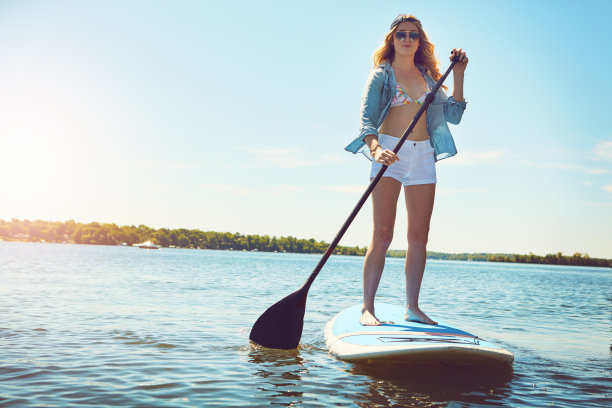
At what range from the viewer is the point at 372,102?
15.4ft

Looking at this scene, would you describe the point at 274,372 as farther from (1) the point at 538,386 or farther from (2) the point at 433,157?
(2) the point at 433,157

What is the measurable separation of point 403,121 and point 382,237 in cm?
113

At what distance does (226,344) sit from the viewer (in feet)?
18.1

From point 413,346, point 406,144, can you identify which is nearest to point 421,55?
point 406,144

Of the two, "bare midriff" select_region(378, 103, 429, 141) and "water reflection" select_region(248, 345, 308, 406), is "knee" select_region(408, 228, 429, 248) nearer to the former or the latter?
"bare midriff" select_region(378, 103, 429, 141)

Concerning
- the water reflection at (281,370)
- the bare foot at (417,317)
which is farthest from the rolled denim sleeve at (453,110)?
the water reflection at (281,370)

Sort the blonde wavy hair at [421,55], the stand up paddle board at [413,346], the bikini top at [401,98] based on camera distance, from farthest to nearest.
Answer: the blonde wavy hair at [421,55]
the bikini top at [401,98]
the stand up paddle board at [413,346]

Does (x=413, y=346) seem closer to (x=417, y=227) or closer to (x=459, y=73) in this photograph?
(x=417, y=227)

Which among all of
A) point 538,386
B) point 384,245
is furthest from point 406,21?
point 538,386

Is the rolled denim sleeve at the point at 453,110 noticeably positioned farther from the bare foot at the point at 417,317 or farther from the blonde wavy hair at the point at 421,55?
the bare foot at the point at 417,317

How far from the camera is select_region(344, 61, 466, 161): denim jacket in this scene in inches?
185

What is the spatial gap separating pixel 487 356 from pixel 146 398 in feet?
8.54

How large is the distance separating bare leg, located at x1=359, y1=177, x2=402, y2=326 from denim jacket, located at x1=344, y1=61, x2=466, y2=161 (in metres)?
0.38

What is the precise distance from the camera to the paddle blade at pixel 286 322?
482cm
